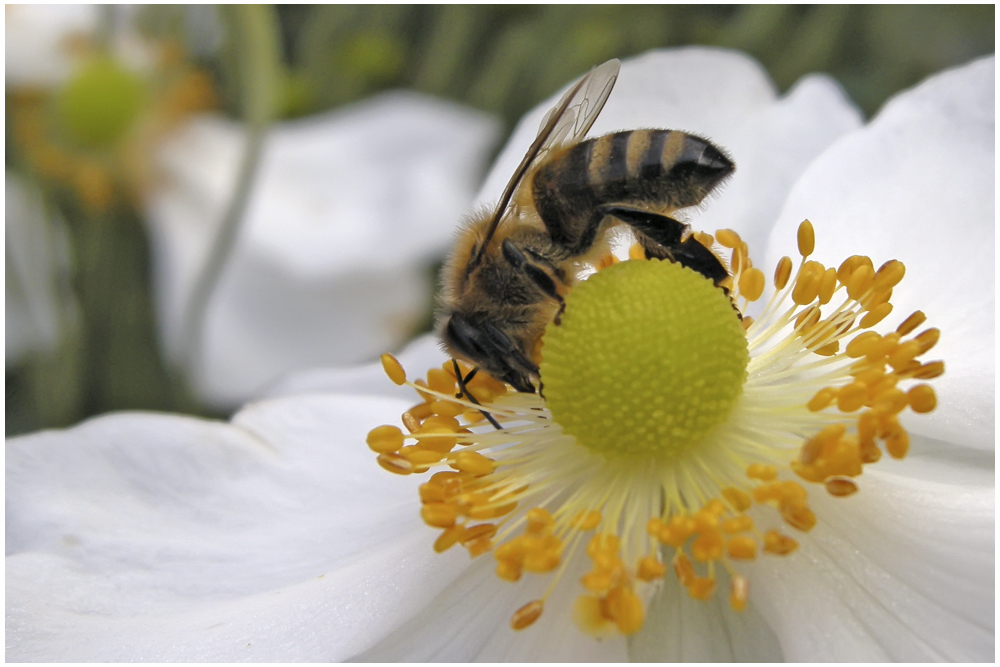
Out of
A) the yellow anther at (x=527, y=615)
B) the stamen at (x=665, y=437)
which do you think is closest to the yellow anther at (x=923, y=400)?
the stamen at (x=665, y=437)

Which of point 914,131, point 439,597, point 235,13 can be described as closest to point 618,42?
point 235,13

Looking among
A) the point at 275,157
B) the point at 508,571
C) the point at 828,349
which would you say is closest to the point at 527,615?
the point at 508,571

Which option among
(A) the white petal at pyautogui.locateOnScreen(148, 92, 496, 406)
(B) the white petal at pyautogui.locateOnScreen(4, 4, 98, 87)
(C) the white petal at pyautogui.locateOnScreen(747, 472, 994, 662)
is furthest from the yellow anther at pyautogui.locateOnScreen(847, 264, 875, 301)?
(B) the white petal at pyautogui.locateOnScreen(4, 4, 98, 87)

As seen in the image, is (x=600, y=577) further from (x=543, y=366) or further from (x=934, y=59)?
(x=934, y=59)

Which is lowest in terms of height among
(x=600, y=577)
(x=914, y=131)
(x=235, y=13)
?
(x=600, y=577)

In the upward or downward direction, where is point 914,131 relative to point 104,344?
upward

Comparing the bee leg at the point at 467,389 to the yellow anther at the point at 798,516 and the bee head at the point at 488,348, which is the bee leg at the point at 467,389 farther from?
the yellow anther at the point at 798,516
